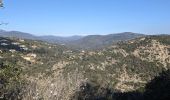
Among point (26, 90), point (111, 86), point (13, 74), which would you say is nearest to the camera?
point (13, 74)

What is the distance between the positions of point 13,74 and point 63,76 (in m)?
173

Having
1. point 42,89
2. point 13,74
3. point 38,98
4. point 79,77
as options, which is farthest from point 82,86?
point 13,74

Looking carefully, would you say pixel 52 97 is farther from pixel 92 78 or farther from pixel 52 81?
pixel 92 78

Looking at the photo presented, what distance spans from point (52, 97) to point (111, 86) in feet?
121

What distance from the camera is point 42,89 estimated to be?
168250 mm

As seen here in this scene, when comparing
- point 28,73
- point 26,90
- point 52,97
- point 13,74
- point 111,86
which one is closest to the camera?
point 13,74

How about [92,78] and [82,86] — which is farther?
[92,78]

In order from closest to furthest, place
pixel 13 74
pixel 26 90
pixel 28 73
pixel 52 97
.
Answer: pixel 13 74
pixel 26 90
pixel 52 97
pixel 28 73

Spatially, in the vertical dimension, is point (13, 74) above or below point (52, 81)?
above

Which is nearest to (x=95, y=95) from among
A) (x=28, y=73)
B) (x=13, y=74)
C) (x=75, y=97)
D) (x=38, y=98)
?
(x=75, y=97)

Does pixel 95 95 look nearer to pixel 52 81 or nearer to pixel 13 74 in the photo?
pixel 52 81

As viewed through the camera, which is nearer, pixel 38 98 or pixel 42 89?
pixel 38 98

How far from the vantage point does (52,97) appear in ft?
529

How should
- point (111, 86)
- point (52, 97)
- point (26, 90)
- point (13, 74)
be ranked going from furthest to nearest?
point (111, 86)
point (52, 97)
point (26, 90)
point (13, 74)
